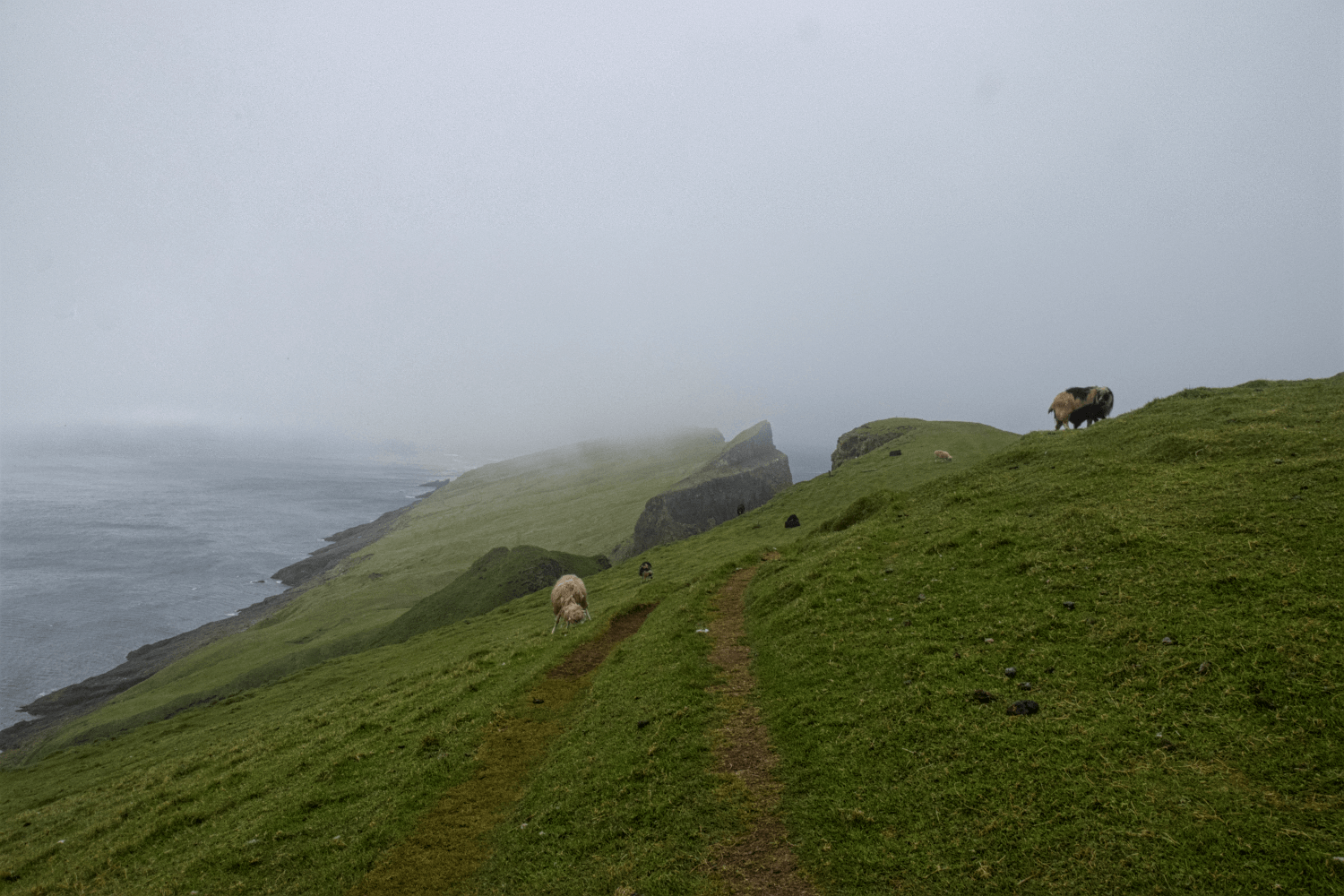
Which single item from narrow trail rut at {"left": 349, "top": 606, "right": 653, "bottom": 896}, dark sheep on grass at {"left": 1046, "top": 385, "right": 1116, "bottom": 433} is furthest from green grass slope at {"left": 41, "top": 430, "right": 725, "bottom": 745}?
dark sheep on grass at {"left": 1046, "top": 385, "right": 1116, "bottom": 433}

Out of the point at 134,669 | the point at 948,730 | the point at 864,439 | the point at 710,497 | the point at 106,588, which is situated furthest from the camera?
the point at 106,588

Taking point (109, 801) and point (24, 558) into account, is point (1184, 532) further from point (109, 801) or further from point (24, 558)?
point (24, 558)

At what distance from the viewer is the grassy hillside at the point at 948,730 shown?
8.26 meters

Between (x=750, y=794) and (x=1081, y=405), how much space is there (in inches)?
1535

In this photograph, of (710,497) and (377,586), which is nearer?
(377,586)

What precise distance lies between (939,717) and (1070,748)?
2.38 meters

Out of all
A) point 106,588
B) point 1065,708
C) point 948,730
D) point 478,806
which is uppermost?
point 1065,708

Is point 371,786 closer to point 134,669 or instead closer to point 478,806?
point 478,806

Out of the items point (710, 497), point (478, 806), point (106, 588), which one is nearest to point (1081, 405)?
point (478, 806)

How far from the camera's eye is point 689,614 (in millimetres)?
23656

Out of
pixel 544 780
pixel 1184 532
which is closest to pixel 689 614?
pixel 544 780

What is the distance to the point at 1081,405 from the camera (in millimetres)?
37562

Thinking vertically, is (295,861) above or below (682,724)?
below

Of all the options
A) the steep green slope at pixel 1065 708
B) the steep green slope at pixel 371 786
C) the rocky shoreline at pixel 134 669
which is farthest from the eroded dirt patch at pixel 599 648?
the rocky shoreline at pixel 134 669
